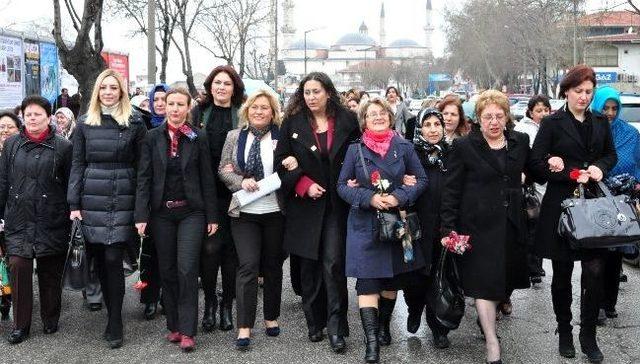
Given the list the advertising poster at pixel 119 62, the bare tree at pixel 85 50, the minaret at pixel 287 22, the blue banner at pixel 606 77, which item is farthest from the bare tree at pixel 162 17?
the minaret at pixel 287 22

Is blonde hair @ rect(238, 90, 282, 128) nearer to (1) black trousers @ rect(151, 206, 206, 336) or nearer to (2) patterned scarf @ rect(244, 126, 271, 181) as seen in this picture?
(2) patterned scarf @ rect(244, 126, 271, 181)

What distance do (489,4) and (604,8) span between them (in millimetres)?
24801

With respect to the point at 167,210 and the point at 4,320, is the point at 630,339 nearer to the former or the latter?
the point at 167,210

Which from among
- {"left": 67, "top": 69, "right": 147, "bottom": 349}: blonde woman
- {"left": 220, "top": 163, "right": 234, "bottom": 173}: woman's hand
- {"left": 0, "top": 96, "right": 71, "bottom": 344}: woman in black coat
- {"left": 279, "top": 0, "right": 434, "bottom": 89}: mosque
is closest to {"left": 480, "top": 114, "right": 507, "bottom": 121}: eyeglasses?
{"left": 220, "top": 163, "right": 234, "bottom": 173}: woman's hand

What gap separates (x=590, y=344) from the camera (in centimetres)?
527

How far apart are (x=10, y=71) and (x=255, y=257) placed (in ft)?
35.3

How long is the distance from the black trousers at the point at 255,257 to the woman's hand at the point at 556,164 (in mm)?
2012

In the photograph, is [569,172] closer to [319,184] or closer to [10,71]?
[319,184]

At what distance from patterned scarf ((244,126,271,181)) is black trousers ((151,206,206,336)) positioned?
493 millimetres

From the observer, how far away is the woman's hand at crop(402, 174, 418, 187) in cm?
542

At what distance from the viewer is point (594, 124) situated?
17.6ft

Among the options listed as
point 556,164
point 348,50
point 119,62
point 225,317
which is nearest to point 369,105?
point 556,164

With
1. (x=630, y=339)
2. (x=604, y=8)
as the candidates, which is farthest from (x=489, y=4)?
(x=630, y=339)

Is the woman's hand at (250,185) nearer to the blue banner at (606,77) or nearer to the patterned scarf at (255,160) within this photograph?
the patterned scarf at (255,160)
